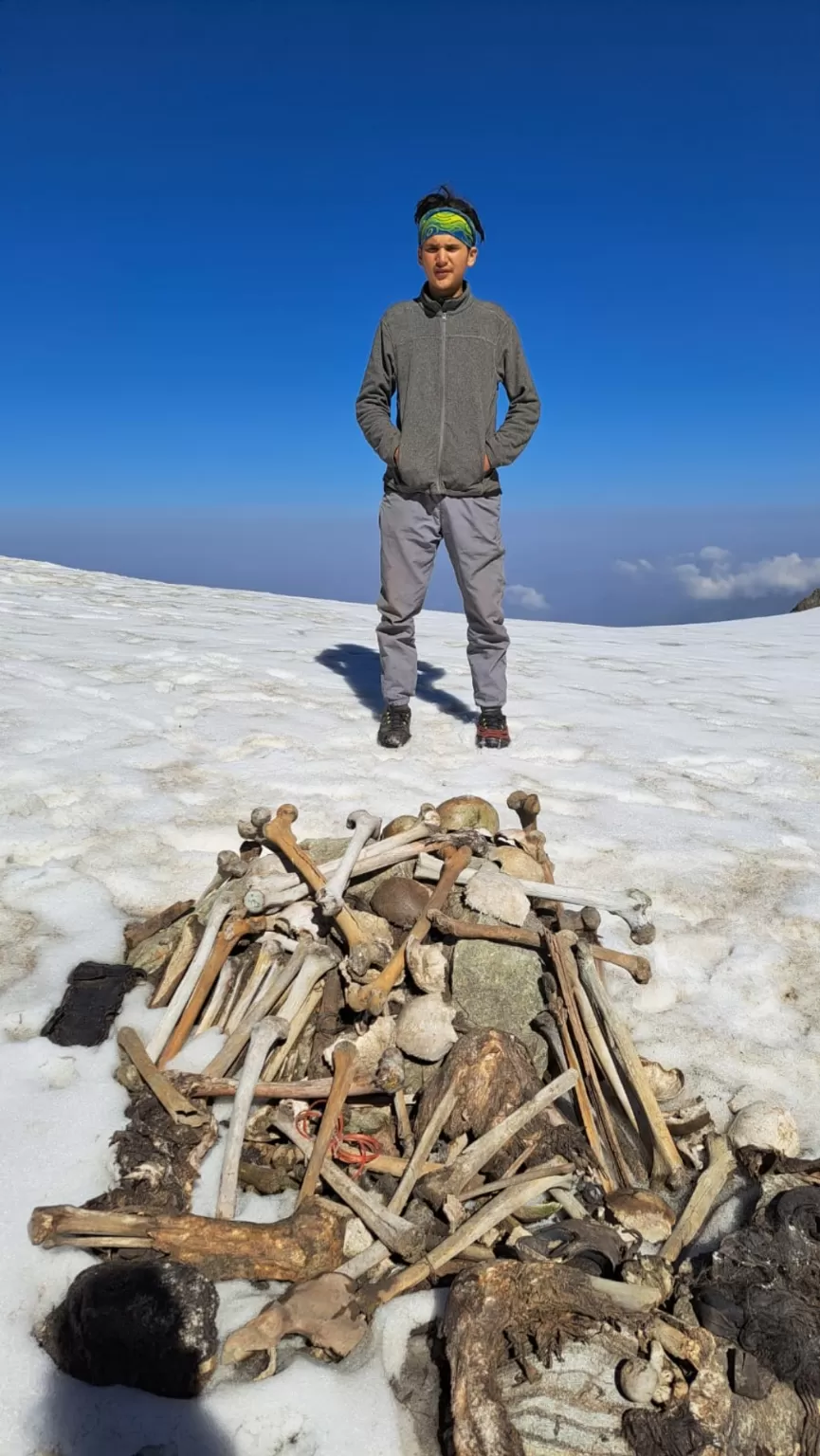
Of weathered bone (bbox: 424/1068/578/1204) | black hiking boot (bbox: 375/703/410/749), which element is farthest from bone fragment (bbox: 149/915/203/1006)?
black hiking boot (bbox: 375/703/410/749)

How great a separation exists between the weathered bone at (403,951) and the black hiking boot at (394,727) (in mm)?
2504

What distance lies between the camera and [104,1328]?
89.6 inches

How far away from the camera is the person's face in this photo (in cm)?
540

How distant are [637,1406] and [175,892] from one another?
3046 mm

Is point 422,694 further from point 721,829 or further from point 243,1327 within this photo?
point 243,1327

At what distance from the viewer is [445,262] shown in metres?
5.45

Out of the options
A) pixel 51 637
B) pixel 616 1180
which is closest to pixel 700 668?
pixel 51 637

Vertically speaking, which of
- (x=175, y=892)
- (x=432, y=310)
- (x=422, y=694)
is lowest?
(x=175, y=892)

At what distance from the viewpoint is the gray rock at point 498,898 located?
3688 mm

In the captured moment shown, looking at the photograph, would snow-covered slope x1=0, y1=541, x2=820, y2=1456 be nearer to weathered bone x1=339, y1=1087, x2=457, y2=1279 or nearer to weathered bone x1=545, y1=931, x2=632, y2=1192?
weathered bone x1=339, y1=1087, x2=457, y2=1279

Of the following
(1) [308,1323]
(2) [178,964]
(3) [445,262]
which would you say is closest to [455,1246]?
(1) [308,1323]

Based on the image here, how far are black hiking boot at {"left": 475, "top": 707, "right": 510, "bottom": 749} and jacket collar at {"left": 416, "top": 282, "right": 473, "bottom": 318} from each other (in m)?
2.72

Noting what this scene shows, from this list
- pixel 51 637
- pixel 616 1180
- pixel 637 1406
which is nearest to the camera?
pixel 637 1406

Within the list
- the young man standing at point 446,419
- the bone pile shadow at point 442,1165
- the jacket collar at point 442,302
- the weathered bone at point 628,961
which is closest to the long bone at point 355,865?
the bone pile shadow at point 442,1165
